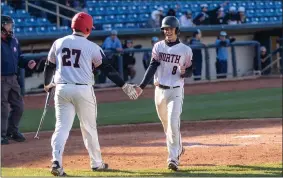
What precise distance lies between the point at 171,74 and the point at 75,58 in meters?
1.39

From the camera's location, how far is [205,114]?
14312 mm

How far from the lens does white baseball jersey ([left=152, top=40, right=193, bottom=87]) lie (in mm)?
8109

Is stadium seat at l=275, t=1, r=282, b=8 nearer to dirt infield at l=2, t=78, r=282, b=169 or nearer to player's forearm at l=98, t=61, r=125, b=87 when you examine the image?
dirt infield at l=2, t=78, r=282, b=169

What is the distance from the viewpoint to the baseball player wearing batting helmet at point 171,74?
8.05 m

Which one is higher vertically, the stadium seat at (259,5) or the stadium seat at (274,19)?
the stadium seat at (259,5)

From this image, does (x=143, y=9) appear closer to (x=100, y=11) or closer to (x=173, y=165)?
(x=100, y=11)

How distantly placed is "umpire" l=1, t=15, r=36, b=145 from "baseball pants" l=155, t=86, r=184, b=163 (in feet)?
9.26

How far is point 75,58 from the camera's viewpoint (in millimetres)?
7387

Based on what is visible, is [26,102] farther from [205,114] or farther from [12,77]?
[12,77]

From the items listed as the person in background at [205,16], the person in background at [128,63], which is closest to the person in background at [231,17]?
the person in background at [205,16]

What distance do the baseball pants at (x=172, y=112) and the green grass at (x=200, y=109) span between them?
190 inches

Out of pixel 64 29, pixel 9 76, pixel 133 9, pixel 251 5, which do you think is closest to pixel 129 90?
pixel 9 76

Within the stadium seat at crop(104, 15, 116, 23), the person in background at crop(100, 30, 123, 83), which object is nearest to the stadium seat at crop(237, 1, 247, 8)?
the stadium seat at crop(104, 15, 116, 23)

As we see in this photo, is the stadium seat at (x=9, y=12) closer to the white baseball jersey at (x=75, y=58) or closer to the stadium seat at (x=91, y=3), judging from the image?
the stadium seat at (x=91, y=3)
